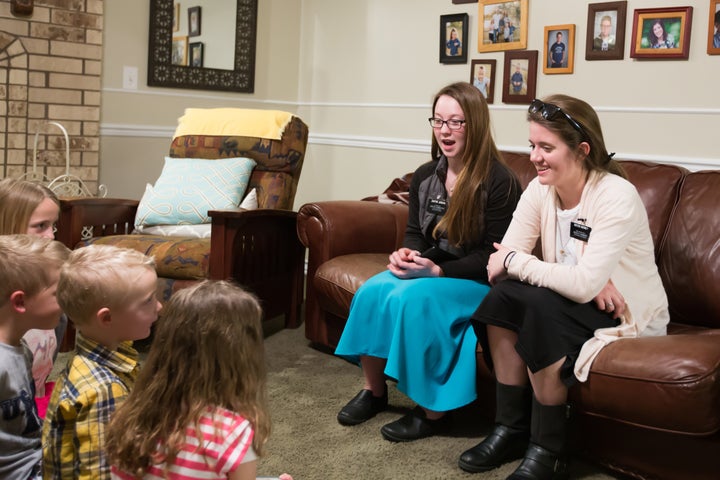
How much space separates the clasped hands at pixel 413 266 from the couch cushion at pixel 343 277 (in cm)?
35

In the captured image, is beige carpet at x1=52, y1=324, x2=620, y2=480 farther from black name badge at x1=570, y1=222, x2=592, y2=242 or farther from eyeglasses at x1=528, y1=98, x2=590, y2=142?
eyeglasses at x1=528, y1=98, x2=590, y2=142

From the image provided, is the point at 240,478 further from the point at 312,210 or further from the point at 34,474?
the point at 312,210

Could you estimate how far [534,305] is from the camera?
7.27 feet

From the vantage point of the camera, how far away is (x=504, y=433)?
93.4 inches

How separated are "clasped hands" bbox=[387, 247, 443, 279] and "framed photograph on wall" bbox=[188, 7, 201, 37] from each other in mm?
2673

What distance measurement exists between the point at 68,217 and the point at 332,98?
78.8 inches

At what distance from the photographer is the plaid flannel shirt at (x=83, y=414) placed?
138 centimetres

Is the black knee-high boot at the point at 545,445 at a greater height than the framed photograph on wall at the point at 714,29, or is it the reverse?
the framed photograph on wall at the point at 714,29

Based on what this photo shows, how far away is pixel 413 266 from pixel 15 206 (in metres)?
1.19

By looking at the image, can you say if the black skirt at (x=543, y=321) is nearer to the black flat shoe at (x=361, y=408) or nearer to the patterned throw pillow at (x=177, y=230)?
the black flat shoe at (x=361, y=408)

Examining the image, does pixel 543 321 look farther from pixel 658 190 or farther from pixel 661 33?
pixel 661 33

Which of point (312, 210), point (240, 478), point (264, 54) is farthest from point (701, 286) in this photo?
point (264, 54)

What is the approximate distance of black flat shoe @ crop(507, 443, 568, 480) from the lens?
2207mm

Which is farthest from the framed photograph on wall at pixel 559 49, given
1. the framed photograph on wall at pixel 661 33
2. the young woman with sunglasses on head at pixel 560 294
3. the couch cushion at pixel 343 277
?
the young woman with sunglasses on head at pixel 560 294
